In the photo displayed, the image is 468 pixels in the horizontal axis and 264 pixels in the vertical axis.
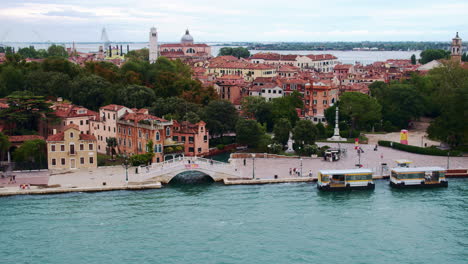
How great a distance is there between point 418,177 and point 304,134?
10644 millimetres

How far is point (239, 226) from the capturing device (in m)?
29.5

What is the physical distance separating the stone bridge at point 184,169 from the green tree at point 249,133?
8480mm

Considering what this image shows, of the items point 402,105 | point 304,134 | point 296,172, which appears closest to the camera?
point 296,172

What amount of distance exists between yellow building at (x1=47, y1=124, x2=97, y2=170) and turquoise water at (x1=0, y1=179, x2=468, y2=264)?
531 cm

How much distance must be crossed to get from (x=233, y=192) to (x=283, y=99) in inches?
875

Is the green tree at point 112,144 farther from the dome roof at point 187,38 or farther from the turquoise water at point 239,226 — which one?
the dome roof at point 187,38

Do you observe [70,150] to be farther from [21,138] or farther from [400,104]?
[400,104]

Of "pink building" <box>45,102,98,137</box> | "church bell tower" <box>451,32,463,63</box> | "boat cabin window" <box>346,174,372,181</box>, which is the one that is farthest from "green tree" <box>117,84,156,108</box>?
"church bell tower" <box>451,32,463,63</box>

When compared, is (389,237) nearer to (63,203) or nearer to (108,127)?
(63,203)

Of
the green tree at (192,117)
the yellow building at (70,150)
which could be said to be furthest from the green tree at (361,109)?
the yellow building at (70,150)

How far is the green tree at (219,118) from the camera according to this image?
49.9m

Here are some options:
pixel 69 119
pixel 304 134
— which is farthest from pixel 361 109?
pixel 69 119

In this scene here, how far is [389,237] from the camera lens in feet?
93.1

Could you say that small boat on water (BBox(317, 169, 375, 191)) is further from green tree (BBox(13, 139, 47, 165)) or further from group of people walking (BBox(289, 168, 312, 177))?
green tree (BBox(13, 139, 47, 165))
